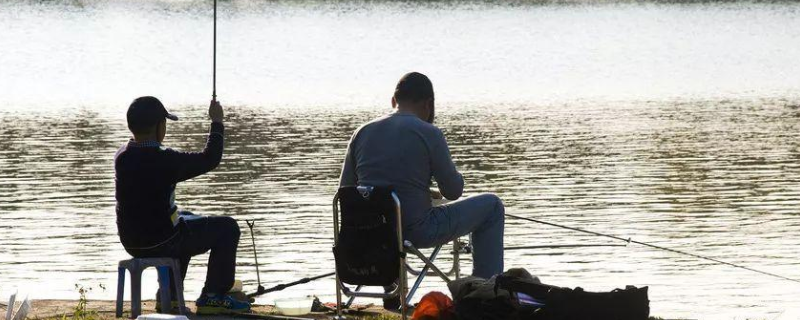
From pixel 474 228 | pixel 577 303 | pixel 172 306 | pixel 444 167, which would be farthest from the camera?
pixel 172 306

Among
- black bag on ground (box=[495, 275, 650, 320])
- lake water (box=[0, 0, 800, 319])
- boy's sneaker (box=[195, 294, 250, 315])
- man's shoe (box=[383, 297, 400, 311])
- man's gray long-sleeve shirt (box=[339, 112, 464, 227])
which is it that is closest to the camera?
black bag on ground (box=[495, 275, 650, 320])

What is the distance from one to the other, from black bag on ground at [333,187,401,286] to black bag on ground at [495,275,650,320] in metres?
0.72

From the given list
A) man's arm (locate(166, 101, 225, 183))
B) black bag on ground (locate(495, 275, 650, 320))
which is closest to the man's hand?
man's arm (locate(166, 101, 225, 183))

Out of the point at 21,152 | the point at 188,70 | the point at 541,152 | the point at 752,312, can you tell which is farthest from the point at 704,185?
the point at 188,70

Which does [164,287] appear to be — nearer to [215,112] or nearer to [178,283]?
[178,283]

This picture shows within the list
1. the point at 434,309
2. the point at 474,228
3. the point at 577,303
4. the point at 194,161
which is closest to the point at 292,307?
the point at 194,161

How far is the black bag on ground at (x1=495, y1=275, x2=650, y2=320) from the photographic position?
6.45 metres

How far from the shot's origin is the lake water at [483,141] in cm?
1165

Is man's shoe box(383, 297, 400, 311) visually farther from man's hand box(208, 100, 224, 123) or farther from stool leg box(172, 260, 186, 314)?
man's hand box(208, 100, 224, 123)

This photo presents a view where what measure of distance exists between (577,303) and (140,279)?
6.75 feet

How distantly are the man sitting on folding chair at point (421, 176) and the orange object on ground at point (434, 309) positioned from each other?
0.73m

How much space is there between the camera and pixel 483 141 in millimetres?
21812

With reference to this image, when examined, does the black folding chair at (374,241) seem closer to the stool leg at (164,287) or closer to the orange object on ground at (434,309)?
the orange object on ground at (434,309)

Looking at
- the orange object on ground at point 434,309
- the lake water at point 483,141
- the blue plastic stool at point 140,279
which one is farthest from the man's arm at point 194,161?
the lake water at point 483,141
